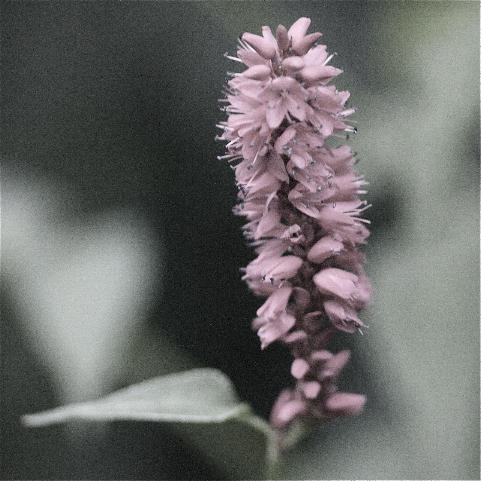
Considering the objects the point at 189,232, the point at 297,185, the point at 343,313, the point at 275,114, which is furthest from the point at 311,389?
the point at 189,232

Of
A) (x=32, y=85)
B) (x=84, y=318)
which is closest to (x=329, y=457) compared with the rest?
(x=84, y=318)

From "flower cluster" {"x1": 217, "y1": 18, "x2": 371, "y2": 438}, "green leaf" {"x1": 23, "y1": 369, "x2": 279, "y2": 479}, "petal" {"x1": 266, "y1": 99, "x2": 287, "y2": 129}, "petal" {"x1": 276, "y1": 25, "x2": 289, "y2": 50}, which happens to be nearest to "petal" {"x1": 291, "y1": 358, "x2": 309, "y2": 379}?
"flower cluster" {"x1": 217, "y1": 18, "x2": 371, "y2": 438}

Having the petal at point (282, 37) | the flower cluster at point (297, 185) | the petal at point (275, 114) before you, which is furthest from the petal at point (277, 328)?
the petal at point (282, 37)

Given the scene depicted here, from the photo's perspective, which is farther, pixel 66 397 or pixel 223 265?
pixel 223 265

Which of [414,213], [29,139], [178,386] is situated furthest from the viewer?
[29,139]

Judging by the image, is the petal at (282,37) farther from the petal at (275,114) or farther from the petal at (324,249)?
the petal at (324,249)

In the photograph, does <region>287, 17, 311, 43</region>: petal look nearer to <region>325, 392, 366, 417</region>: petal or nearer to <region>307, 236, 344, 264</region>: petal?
<region>307, 236, 344, 264</region>: petal

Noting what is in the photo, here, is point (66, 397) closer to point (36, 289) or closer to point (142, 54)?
point (36, 289)
